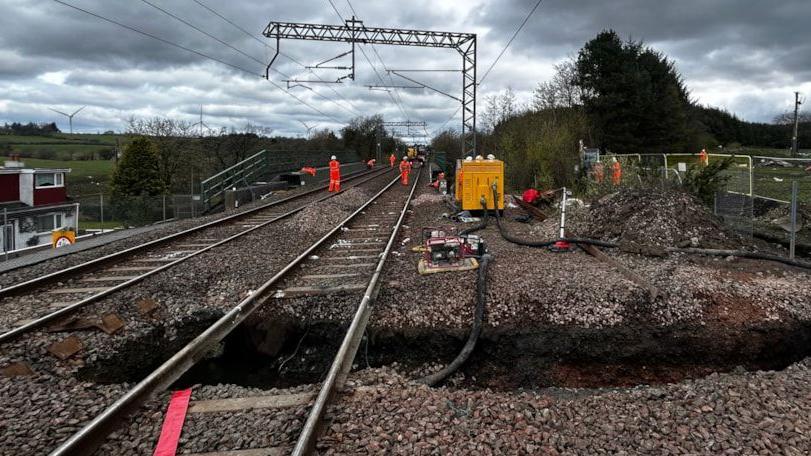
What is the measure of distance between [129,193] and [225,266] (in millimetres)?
36596

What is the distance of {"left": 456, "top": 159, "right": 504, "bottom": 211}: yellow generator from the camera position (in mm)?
13992

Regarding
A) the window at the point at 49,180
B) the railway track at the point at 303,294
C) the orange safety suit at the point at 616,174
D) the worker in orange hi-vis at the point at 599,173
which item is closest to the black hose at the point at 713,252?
the railway track at the point at 303,294

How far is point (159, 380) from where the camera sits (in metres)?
4.43

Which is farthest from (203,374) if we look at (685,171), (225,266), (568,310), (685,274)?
(685,171)

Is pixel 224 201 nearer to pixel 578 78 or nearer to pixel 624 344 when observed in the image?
pixel 624 344

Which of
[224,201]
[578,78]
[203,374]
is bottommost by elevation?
[203,374]

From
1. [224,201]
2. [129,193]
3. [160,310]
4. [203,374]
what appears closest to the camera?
[203,374]

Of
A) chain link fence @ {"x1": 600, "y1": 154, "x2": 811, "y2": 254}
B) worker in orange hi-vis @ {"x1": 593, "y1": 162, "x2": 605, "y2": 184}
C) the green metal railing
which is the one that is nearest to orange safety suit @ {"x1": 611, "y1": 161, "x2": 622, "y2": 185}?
chain link fence @ {"x1": 600, "y1": 154, "x2": 811, "y2": 254}

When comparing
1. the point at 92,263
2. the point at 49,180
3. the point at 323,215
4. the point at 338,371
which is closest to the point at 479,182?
the point at 323,215

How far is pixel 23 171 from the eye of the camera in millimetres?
34750

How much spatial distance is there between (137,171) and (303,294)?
38610 millimetres

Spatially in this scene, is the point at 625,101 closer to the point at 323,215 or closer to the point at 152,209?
the point at 323,215

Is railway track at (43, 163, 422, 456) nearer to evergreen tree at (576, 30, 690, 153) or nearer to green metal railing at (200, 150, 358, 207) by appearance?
green metal railing at (200, 150, 358, 207)

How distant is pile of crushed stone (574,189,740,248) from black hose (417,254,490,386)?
Answer: 3.79 metres
